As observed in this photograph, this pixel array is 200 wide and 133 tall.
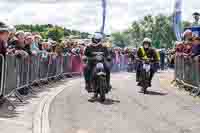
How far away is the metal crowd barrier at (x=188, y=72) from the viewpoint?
17.5m

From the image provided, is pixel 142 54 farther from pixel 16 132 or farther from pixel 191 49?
pixel 16 132

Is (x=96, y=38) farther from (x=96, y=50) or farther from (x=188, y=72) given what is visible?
(x=188, y=72)

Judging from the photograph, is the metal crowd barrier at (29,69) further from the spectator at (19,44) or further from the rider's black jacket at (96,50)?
the rider's black jacket at (96,50)

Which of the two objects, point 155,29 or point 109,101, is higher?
point 155,29

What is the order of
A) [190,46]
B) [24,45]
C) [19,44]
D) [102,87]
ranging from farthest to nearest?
[190,46] → [24,45] → [19,44] → [102,87]

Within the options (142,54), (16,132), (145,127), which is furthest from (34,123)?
(142,54)

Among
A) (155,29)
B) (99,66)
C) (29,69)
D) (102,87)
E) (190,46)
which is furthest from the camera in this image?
(155,29)

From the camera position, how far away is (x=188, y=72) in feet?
63.0

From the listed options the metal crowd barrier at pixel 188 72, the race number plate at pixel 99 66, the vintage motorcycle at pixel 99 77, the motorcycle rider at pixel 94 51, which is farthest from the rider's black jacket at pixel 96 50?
the metal crowd barrier at pixel 188 72

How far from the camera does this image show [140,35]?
98.8 m

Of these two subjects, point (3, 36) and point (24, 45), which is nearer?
point (3, 36)

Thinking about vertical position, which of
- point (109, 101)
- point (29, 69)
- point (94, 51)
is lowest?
point (109, 101)

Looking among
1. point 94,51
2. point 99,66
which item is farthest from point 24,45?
point 99,66


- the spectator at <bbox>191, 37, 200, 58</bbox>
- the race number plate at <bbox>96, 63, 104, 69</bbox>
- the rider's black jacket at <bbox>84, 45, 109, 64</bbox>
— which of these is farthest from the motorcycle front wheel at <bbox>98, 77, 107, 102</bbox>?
the spectator at <bbox>191, 37, 200, 58</bbox>
